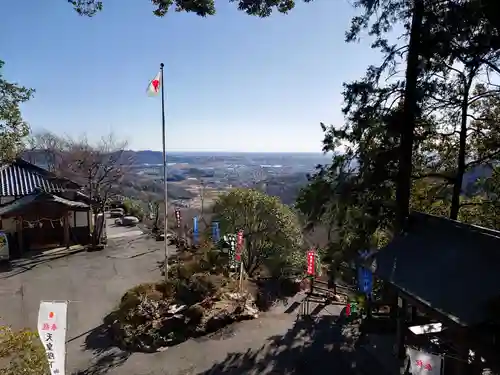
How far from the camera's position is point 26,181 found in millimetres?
20719

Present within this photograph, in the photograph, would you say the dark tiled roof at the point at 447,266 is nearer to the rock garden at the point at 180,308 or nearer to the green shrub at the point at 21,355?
the rock garden at the point at 180,308

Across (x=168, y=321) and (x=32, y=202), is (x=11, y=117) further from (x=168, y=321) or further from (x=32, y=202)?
(x=32, y=202)

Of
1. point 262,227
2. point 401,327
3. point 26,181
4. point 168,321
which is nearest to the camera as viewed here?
point 401,327

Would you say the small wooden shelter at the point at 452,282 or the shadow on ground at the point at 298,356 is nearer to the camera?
the small wooden shelter at the point at 452,282

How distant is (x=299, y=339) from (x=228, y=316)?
90.3 inches

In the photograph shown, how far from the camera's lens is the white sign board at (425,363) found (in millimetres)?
6605

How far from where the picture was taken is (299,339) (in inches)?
428

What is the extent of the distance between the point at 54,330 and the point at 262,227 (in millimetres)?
11265

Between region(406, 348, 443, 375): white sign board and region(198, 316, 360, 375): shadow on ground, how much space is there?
2414 mm

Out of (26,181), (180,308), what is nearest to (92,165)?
(26,181)

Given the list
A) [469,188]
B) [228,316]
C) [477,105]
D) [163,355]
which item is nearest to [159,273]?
[228,316]

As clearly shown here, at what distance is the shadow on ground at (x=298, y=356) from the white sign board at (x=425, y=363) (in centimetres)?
241

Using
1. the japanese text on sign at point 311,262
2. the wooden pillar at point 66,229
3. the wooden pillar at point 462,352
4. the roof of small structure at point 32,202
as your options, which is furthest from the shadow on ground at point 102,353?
the wooden pillar at point 66,229

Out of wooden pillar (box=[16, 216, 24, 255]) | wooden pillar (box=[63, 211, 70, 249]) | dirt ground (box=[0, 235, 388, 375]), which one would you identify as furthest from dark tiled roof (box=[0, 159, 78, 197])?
dirt ground (box=[0, 235, 388, 375])
